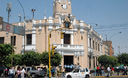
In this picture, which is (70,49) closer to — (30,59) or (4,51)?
(30,59)

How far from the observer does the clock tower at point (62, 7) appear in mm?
42000

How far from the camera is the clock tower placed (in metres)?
42.0

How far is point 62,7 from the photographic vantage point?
139 ft

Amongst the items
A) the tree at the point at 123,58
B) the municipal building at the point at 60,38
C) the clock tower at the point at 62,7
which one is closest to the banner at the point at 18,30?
the municipal building at the point at 60,38

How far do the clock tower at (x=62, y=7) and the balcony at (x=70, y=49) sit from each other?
765cm

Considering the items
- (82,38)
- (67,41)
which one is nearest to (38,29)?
(67,41)

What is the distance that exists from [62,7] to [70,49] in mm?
9762

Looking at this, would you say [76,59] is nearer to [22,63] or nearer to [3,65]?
[22,63]

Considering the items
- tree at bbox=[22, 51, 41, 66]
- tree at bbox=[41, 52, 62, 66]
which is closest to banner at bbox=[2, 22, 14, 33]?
tree at bbox=[22, 51, 41, 66]

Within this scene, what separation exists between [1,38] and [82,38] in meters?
17.5

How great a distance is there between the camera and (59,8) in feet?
138

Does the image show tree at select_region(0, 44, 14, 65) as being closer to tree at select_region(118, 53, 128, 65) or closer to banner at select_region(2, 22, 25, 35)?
banner at select_region(2, 22, 25, 35)

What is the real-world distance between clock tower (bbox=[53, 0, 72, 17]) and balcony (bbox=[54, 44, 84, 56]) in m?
7.65

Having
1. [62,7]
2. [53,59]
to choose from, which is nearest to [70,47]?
[53,59]
